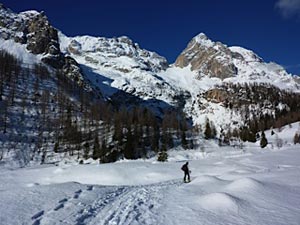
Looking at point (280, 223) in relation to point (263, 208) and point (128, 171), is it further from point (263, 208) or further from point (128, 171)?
point (128, 171)

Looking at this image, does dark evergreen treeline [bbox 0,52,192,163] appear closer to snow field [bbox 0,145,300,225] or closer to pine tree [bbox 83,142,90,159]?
pine tree [bbox 83,142,90,159]

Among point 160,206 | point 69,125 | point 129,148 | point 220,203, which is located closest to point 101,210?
point 160,206

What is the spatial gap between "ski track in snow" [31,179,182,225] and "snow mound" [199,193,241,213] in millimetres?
2824

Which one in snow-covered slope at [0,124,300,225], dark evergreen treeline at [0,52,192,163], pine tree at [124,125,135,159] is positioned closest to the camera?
snow-covered slope at [0,124,300,225]

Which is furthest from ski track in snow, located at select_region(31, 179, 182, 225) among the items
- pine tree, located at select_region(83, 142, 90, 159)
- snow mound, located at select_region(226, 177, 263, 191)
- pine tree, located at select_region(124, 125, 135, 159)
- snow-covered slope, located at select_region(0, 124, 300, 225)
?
pine tree, located at select_region(83, 142, 90, 159)

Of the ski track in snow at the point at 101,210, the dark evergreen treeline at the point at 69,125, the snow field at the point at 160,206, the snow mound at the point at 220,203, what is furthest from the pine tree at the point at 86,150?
the snow mound at the point at 220,203

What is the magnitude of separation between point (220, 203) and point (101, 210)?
21.4 ft

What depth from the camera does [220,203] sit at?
16.8m

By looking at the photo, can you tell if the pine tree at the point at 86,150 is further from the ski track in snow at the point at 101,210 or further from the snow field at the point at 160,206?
the ski track in snow at the point at 101,210

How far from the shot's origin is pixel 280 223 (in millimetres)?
14016

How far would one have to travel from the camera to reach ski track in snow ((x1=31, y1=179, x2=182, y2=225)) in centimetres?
1440

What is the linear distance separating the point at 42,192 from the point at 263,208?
13.7m

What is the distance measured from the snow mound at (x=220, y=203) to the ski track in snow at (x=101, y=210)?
9.27 ft

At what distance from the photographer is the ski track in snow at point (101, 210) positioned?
1440cm
